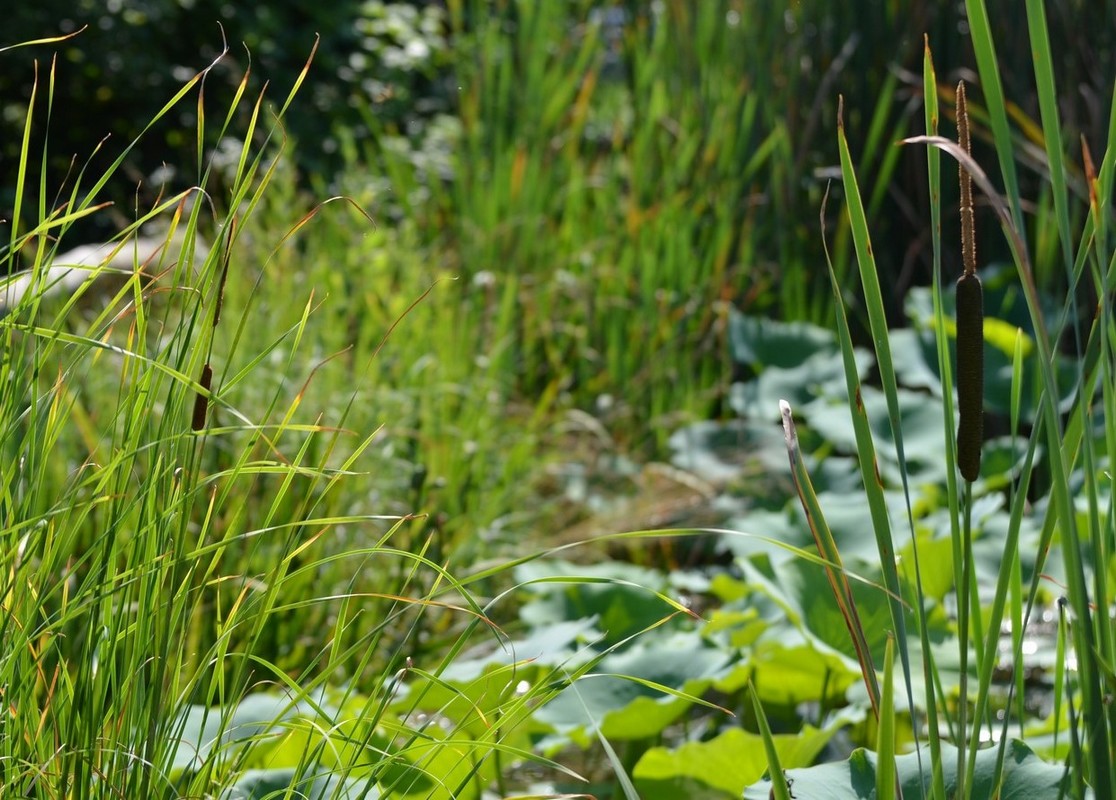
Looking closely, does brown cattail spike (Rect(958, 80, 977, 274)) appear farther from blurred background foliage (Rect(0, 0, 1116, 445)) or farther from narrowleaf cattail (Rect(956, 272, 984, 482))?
blurred background foliage (Rect(0, 0, 1116, 445))

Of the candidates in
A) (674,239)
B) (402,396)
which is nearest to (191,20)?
(674,239)

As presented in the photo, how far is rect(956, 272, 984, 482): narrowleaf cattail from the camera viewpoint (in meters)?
0.81

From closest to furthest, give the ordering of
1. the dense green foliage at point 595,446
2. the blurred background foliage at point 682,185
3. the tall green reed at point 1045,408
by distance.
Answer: the tall green reed at point 1045,408, the dense green foliage at point 595,446, the blurred background foliage at point 682,185

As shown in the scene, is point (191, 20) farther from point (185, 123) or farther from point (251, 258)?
point (251, 258)

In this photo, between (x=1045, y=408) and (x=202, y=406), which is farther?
(x=202, y=406)

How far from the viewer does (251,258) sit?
3.66 meters

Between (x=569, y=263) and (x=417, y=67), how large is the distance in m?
3.41

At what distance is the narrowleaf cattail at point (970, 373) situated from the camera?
807mm

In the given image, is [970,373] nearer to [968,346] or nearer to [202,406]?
[968,346]

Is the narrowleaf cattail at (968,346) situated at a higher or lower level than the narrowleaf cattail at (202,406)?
higher

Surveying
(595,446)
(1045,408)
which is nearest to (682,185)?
(595,446)

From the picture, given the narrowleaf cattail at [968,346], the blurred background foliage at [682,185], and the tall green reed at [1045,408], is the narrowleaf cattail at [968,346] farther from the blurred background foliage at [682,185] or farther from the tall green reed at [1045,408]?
the blurred background foliage at [682,185]

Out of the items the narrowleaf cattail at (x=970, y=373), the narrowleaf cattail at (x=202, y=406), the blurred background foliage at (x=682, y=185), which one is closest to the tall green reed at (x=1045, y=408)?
the narrowleaf cattail at (x=970, y=373)

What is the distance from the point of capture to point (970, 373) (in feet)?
2.64
